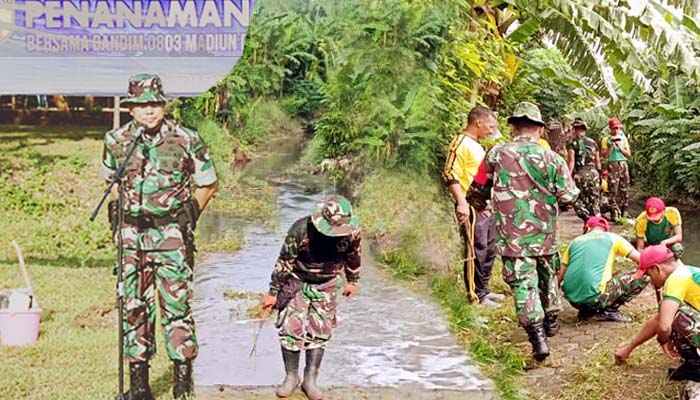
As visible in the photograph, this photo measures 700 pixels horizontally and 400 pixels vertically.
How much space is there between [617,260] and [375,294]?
12.0ft

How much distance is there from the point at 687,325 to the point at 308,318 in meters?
1.86

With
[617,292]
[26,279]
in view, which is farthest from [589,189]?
[26,279]


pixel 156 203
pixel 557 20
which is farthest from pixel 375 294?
pixel 557 20

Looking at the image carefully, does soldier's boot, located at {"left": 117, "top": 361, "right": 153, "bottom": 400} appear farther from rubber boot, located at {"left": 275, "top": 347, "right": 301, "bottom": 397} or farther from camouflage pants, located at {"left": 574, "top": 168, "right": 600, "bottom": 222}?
camouflage pants, located at {"left": 574, "top": 168, "right": 600, "bottom": 222}

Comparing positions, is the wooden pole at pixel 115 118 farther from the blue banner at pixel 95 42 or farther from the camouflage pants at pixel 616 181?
the camouflage pants at pixel 616 181

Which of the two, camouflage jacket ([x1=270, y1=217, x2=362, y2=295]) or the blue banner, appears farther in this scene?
the blue banner

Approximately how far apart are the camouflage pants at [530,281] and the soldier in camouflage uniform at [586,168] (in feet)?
16.2

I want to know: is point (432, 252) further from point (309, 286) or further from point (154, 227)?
point (154, 227)

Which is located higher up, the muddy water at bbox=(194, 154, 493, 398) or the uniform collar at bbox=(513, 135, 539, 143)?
the uniform collar at bbox=(513, 135, 539, 143)

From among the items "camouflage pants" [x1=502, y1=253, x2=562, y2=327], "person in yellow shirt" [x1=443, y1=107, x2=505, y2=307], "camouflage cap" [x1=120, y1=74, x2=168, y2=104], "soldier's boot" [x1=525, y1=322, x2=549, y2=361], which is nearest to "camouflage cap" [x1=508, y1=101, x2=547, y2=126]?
"person in yellow shirt" [x1=443, y1=107, x2=505, y2=307]

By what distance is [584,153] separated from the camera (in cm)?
1020

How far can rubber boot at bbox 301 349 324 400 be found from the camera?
4.64 metres

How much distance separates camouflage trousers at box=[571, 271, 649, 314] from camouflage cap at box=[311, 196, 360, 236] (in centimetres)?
207

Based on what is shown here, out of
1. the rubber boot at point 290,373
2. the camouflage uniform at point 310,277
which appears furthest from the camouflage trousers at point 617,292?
the rubber boot at point 290,373
